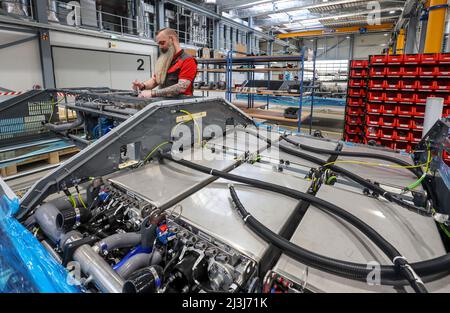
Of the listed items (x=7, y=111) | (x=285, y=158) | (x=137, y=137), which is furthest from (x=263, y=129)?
(x=7, y=111)

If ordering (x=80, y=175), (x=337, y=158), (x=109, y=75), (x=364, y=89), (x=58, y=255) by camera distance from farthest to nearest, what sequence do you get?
(x=109, y=75) < (x=364, y=89) < (x=337, y=158) < (x=80, y=175) < (x=58, y=255)

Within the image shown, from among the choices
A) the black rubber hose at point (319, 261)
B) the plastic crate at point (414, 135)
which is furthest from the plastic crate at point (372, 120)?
the black rubber hose at point (319, 261)

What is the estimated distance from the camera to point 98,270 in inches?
36.4

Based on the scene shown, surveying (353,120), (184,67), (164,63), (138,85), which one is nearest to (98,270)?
(184,67)

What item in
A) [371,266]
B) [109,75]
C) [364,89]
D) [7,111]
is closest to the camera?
[371,266]

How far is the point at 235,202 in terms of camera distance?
124 centimetres

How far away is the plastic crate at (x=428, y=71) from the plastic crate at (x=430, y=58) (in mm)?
105

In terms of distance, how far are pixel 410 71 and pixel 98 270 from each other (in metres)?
5.98

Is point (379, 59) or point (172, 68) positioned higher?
point (379, 59)

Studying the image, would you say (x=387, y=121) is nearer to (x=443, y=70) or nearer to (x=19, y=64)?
(x=443, y=70)

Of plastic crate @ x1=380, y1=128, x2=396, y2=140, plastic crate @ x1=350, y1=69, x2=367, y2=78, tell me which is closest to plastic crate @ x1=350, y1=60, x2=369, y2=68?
→ plastic crate @ x1=350, y1=69, x2=367, y2=78

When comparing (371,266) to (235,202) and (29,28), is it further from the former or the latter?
(29,28)

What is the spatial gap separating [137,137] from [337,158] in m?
1.52

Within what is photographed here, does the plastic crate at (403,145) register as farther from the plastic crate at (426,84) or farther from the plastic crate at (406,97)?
the plastic crate at (426,84)
